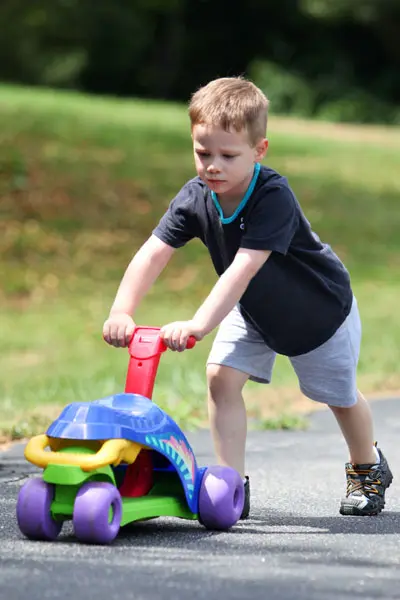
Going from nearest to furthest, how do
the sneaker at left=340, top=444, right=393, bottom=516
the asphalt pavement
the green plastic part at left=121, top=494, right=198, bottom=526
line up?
the asphalt pavement → the green plastic part at left=121, top=494, right=198, bottom=526 → the sneaker at left=340, top=444, right=393, bottom=516

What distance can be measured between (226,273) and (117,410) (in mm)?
627

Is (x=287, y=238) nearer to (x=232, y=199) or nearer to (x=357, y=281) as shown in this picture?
Result: (x=232, y=199)

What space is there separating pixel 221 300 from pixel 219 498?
653 millimetres

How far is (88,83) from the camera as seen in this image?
43906 millimetres

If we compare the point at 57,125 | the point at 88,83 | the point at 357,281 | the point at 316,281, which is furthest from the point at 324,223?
the point at 88,83

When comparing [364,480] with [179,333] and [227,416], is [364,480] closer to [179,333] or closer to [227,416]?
[227,416]

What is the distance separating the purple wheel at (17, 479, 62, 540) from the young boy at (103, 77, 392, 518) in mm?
591

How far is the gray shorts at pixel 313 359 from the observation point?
189 inches

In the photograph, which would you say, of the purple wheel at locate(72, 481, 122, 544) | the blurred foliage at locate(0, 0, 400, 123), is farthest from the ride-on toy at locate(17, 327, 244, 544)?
the blurred foliage at locate(0, 0, 400, 123)

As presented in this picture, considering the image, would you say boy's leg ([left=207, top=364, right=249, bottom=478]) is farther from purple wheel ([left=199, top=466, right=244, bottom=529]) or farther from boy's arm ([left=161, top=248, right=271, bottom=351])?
boy's arm ([left=161, top=248, right=271, bottom=351])

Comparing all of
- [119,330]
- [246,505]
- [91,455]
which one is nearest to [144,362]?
[119,330]

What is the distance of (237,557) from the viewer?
3922mm

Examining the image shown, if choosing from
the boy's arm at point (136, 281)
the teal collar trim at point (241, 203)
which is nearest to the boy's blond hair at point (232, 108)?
the teal collar trim at point (241, 203)

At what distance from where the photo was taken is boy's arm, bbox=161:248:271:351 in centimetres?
430
